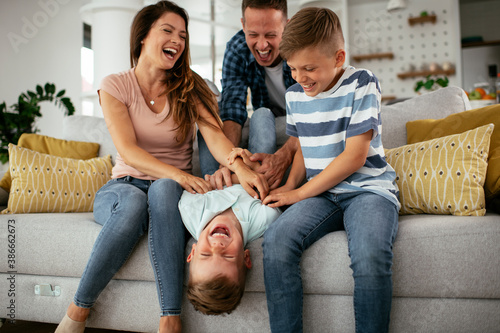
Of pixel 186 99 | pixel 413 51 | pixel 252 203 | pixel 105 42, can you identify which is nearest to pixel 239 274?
pixel 252 203

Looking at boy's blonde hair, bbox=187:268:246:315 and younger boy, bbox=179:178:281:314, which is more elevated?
younger boy, bbox=179:178:281:314

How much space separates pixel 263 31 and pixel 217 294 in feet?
4.05

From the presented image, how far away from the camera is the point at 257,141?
1.79 metres

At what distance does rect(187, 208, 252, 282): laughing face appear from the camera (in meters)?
1.18

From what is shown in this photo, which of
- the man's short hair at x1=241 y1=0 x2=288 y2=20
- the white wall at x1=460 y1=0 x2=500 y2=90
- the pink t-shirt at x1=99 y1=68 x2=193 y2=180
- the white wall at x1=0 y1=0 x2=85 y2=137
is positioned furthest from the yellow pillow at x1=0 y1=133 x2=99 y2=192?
the white wall at x1=460 y1=0 x2=500 y2=90

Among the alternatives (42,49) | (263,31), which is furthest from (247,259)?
(42,49)

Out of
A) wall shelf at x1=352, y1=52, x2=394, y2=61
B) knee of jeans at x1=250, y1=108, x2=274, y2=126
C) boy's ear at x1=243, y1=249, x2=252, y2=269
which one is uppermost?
wall shelf at x1=352, y1=52, x2=394, y2=61

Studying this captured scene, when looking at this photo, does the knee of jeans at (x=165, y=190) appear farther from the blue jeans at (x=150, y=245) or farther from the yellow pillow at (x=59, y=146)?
the yellow pillow at (x=59, y=146)

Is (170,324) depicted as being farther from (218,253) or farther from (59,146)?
(59,146)

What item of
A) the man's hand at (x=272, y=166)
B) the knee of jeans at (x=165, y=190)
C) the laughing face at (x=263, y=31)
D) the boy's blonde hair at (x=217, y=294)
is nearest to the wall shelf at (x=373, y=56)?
the laughing face at (x=263, y=31)

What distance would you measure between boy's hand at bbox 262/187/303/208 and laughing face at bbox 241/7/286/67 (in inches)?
31.8

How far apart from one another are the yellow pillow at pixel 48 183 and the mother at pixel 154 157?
14.5 inches

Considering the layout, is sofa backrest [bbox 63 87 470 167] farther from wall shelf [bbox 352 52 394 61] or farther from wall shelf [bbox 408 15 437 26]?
wall shelf [bbox 408 15 437 26]

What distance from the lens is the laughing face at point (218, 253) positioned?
1.18m
